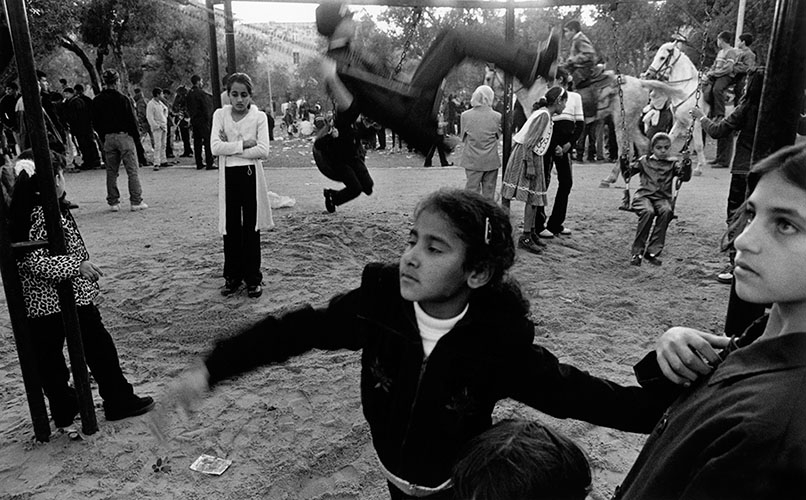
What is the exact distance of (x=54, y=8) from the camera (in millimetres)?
9453

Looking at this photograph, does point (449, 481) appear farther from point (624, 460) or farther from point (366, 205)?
point (366, 205)

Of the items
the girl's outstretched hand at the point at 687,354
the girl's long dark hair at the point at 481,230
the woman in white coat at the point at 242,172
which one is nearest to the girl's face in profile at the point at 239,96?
the woman in white coat at the point at 242,172

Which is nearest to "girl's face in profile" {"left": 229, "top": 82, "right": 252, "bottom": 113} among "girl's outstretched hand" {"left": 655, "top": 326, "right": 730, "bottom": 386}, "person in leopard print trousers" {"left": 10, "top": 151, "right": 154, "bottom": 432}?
"person in leopard print trousers" {"left": 10, "top": 151, "right": 154, "bottom": 432}

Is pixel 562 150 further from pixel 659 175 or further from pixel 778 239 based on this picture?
pixel 778 239

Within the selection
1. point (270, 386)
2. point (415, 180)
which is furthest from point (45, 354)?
point (415, 180)

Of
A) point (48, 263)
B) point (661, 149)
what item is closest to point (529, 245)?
point (661, 149)

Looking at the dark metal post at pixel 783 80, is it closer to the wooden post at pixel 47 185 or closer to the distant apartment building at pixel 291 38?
the distant apartment building at pixel 291 38

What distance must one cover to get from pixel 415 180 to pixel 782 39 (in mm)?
8874

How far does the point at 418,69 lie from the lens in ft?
7.99

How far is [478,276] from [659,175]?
485 centimetres

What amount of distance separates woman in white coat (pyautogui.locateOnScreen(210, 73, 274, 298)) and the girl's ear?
3.42 m

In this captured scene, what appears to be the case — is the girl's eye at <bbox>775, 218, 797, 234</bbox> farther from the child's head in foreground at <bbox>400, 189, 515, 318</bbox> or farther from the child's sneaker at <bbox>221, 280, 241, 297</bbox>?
the child's sneaker at <bbox>221, 280, 241, 297</bbox>

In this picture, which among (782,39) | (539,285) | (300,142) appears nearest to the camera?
(782,39)

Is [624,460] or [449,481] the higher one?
[449,481]
